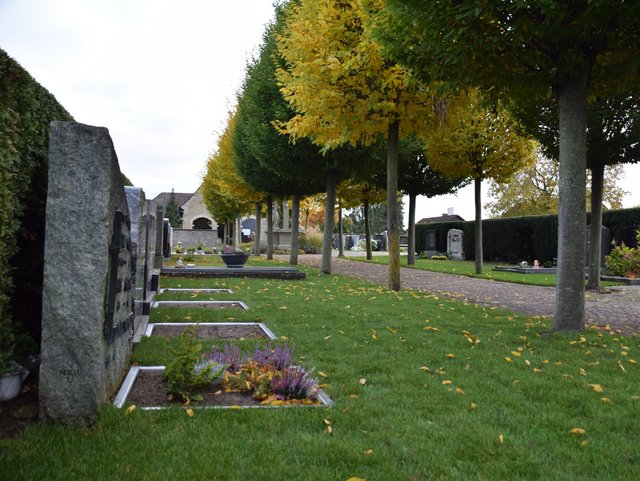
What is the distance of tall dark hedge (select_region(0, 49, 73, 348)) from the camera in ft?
10.0

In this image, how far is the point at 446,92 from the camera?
29.5ft

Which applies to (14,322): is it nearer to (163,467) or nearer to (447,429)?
(163,467)

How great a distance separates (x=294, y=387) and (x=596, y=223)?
11080 mm

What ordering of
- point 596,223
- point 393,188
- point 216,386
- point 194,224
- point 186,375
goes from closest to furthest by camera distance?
1. point 186,375
2. point 216,386
3. point 393,188
4. point 596,223
5. point 194,224

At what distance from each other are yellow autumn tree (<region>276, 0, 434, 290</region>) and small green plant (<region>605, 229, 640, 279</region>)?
31.3 feet

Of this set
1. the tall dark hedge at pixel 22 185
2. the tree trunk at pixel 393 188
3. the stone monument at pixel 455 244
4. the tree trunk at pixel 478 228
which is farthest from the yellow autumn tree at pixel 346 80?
the stone monument at pixel 455 244

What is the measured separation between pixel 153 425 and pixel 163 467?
1.88 ft

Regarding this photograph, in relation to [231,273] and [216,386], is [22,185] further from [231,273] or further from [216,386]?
[231,273]

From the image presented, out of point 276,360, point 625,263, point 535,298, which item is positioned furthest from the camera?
point 625,263

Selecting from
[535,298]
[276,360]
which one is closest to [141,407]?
[276,360]

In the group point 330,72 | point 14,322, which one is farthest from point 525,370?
point 330,72

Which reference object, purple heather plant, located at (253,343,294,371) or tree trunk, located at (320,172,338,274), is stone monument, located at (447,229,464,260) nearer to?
tree trunk, located at (320,172,338,274)

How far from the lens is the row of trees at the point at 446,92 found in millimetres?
6121

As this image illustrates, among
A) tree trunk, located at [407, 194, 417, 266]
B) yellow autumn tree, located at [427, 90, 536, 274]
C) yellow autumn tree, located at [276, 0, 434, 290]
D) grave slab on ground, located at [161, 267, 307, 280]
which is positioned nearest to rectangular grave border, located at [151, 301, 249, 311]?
yellow autumn tree, located at [276, 0, 434, 290]
